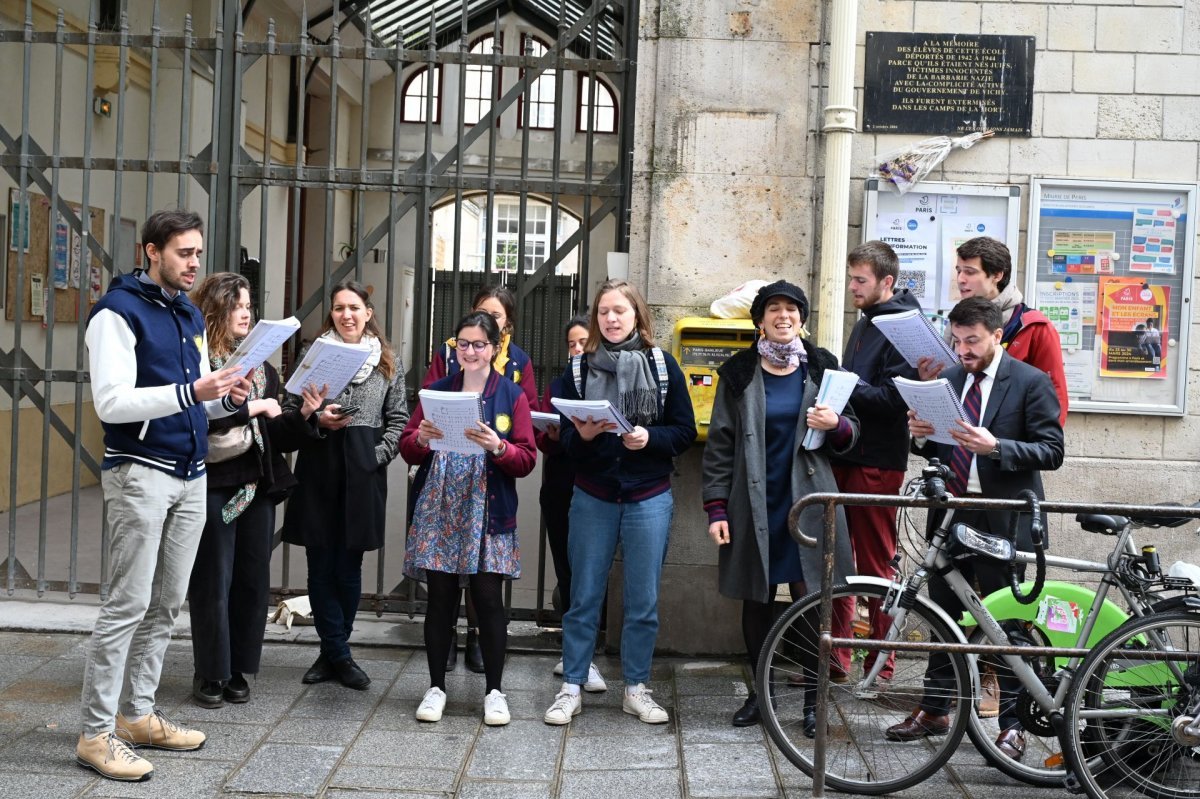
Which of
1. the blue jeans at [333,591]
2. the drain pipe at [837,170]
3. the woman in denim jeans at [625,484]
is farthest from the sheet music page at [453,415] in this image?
the drain pipe at [837,170]

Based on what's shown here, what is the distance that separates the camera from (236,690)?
17.2 feet

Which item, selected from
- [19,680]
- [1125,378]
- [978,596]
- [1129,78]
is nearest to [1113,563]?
[978,596]

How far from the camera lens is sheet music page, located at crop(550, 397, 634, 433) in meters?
4.77

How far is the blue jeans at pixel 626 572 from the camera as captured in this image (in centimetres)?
514

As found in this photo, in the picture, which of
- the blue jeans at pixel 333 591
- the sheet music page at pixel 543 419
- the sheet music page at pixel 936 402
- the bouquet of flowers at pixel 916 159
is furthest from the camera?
the bouquet of flowers at pixel 916 159

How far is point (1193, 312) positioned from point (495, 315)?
3280mm

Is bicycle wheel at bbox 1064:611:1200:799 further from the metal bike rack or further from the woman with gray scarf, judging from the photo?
the woman with gray scarf

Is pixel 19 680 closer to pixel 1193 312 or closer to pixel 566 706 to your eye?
pixel 566 706

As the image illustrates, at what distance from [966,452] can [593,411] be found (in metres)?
1.43

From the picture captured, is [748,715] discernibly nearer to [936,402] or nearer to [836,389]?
[836,389]

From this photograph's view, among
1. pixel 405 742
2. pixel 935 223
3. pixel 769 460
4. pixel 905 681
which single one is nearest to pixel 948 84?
pixel 935 223

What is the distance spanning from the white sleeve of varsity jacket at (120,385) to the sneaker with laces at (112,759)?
44.2 inches

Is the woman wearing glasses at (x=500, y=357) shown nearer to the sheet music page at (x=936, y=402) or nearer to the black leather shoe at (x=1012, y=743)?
the sheet music page at (x=936, y=402)

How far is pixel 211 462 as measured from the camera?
196 inches
